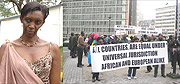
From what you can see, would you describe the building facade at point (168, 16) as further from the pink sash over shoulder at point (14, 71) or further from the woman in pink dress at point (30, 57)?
the pink sash over shoulder at point (14, 71)

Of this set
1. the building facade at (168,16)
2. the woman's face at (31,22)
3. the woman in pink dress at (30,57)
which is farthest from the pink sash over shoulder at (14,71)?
the building facade at (168,16)

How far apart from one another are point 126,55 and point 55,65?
4.89m

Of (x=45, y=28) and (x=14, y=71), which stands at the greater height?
(x=45, y=28)

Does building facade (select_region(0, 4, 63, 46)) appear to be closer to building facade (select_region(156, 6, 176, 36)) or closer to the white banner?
the white banner

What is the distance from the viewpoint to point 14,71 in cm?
93

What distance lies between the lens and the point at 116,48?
5.61 metres

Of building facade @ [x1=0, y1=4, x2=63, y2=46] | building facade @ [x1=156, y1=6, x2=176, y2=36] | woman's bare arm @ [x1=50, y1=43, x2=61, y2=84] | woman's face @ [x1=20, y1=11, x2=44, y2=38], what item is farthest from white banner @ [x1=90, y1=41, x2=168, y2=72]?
building facade @ [x1=156, y1=6, x2=176, y2=36]

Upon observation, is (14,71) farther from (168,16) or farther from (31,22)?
(168,16)

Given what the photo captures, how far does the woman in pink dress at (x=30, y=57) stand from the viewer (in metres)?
0.93

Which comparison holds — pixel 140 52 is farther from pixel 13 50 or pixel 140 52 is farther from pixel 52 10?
pixel 13 50

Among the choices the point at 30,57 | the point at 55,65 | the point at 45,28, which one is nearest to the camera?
the point at 30,57

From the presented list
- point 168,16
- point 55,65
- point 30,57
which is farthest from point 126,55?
point 168,16

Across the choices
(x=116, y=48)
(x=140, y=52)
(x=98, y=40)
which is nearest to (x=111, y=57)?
(x=116, y=48)

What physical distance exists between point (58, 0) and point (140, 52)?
4.74 metres
